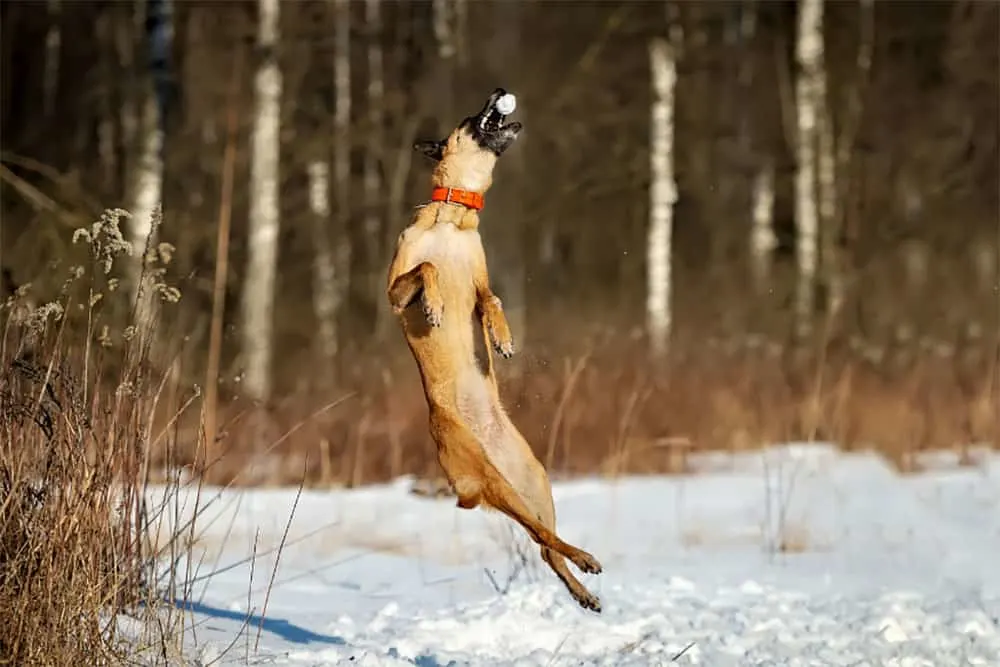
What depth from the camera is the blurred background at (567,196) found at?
10227 millimetres

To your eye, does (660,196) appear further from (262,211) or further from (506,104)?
(506,104)

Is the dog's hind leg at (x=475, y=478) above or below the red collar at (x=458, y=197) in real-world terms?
below

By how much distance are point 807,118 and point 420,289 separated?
31.0ft

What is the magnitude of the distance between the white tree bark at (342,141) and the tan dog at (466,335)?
43.9ft

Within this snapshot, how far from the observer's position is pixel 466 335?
4.48 m

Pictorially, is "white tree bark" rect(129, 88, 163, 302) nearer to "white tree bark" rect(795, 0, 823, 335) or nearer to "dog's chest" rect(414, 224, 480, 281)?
"white tree bark" rect(795, 0, 823, 335)

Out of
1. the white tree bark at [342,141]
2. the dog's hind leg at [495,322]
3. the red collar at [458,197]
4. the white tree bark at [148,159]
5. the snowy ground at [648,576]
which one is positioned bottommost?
the snowy ground at [648,576]

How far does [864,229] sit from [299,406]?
1230 cm

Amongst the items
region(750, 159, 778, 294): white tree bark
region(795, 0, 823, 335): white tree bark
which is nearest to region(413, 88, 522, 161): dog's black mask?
region(795, 0, 823, 335): white tree bark

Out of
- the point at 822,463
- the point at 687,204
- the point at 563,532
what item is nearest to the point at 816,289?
the point at 822,463

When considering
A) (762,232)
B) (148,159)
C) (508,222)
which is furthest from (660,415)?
(762,232)

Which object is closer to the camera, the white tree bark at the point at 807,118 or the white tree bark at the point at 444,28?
the white tree bark at the point at 807,118

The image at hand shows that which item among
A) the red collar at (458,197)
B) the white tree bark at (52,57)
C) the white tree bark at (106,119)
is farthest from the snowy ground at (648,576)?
the white tree bark at (52,57)

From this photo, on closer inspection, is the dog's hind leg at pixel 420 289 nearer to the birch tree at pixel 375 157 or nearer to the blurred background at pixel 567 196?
the blurred background at pixel 567 196
